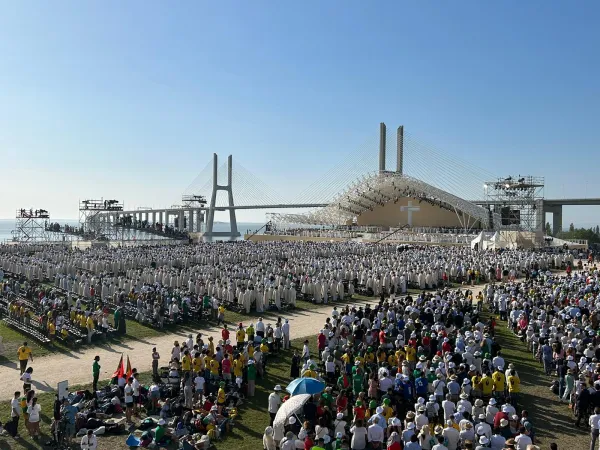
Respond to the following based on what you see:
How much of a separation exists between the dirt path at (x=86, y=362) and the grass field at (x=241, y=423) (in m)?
0.71

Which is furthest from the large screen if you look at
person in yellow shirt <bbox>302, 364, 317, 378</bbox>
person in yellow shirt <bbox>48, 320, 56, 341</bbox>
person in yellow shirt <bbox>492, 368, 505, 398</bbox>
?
person in yellow shirt <bbox>302, 364, 317, 378</bbox>

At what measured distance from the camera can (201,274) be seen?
22469 mm

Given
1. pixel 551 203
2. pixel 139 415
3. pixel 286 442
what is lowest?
pixel 139 415

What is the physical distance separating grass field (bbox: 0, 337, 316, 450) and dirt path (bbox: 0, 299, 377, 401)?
0.71 meters

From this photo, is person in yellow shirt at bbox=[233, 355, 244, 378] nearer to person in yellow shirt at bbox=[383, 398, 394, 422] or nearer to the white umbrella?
the white umbrella

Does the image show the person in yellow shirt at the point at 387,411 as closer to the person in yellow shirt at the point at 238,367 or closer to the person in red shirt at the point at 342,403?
the person in red shirt at the point at 342,403

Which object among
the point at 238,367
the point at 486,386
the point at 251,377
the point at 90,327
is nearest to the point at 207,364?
the point at 238,367

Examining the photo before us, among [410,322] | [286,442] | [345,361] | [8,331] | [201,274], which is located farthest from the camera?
[201,274]

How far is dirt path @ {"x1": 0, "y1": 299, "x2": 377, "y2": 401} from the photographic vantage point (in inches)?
423

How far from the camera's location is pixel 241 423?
8.75 meters

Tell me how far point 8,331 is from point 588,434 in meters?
14.4

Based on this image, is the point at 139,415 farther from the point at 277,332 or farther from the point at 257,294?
the point at 257,294

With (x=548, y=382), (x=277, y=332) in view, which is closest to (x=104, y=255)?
(x=277, y=332)

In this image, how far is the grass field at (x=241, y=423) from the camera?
25.9ft
